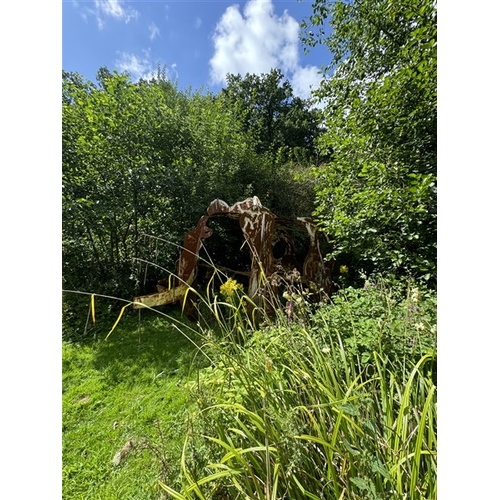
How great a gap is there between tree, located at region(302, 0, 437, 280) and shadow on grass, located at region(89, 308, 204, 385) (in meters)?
2.20

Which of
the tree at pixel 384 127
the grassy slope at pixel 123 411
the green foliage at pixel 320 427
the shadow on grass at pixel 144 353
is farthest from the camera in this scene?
the shadow on grass at pixel 144 353

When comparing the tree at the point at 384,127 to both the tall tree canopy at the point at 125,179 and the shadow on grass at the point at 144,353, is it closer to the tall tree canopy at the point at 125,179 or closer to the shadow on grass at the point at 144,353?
the shadow on grass at the point at 144,353

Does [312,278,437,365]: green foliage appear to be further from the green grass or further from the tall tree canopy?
the tall tree canopy

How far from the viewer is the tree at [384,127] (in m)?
2.30

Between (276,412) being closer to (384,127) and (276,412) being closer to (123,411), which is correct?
(123,411)

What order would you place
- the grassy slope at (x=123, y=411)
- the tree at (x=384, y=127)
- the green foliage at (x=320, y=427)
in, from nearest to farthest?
the green foliage at (x=320, y=427) → the grassy slope at (x=123, y=411) → the tree at (x=384, y=127)

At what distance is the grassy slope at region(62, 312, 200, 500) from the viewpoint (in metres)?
1.50

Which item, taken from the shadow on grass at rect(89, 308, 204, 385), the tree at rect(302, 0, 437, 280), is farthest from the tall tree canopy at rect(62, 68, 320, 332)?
the tree at rect(302, 0, 437, 280)

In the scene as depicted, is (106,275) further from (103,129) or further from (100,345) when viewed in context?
(103,129)

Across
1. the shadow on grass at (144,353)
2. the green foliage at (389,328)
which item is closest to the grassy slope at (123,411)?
the shadow on grass at (144,353)

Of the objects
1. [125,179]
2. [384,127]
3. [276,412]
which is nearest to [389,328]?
[276,412]

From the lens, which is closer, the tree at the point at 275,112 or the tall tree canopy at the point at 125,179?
the tall tree canopy at the point at 125,179

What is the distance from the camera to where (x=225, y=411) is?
4.01ft

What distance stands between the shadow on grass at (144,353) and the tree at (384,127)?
2197 millimetres
